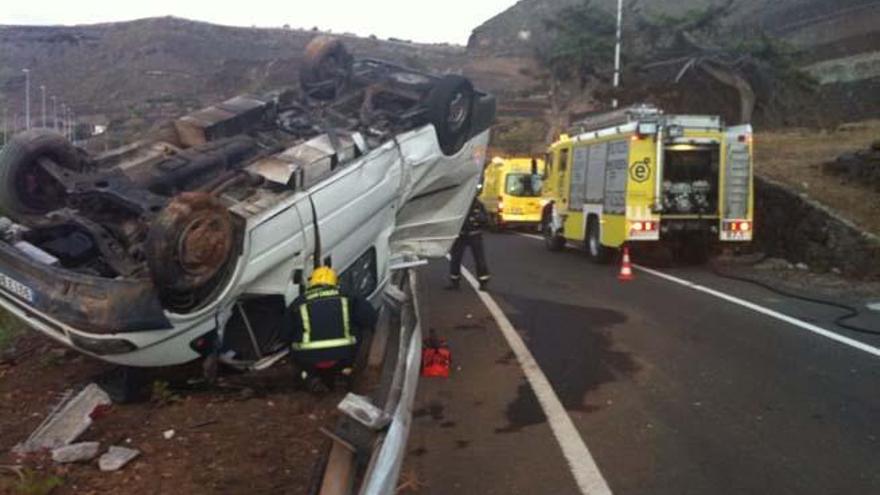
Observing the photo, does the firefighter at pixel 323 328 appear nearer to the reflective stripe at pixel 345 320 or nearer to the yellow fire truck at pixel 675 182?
the reflective stripe at pixel 345 320

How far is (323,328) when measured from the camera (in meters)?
6.73

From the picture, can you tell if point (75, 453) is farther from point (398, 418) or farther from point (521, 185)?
point (521, 185)

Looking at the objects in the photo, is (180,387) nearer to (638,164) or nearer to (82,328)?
(82,328)

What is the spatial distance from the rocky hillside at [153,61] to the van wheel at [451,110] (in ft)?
150

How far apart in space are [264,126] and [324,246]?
6.05 feet

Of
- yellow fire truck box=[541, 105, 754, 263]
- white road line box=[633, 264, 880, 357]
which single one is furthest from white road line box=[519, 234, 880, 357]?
yellow fire truck box=[541, 105, 754, 263]

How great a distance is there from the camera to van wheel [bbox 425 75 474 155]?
30.6ft

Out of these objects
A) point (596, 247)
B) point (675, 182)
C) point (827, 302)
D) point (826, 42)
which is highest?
point (826, 42)

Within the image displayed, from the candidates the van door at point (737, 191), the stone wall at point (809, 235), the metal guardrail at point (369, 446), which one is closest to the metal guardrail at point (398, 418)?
the metal guardrail at point (369, 446)

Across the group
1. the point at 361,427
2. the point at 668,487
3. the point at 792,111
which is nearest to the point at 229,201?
the point at 361,427

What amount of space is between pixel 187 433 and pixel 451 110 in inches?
183

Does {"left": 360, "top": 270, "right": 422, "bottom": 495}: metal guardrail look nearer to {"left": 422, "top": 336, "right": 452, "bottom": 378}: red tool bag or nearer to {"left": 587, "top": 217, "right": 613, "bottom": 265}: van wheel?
{"left": 422, "top": 336, "right": 452, "bottom": 378}: red tool bag


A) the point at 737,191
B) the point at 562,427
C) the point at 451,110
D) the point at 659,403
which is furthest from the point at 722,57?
the point at 562,427

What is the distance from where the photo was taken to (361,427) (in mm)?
4859
